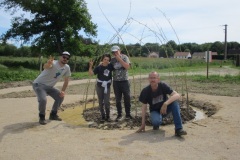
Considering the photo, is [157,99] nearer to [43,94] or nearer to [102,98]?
[102,98]

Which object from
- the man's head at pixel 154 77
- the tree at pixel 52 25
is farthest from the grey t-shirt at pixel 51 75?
the tree at pixel 52 25

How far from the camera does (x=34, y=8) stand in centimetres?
2236

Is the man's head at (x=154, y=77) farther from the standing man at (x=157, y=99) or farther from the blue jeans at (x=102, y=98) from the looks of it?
the blue jeans at (x=102, y=98)

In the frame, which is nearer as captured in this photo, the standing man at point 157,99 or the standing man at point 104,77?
the standing man at point 157,99

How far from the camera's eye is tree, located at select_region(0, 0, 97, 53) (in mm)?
22953

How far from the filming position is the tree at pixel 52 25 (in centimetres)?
2295

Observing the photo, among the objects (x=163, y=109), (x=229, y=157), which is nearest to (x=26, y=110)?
(x=163, y=109)

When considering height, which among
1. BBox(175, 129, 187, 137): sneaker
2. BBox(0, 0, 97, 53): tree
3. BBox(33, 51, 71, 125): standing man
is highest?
BBox(0, 0, 97, 53): tree

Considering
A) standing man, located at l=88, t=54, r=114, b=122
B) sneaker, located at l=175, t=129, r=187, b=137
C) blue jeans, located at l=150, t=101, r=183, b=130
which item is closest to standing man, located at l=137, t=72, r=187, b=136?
blue jeans, located at l=150, t=101, r=183, b=130

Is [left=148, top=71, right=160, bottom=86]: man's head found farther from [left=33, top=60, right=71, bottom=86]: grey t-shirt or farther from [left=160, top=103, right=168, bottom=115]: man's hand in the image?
[left=33, top=60, right=71, bottom=86]: grey t-shirt

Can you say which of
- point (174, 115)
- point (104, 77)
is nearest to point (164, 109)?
point (174, 115)

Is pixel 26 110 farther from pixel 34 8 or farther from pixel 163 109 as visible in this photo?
pixel 34 8

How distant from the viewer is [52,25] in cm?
2367

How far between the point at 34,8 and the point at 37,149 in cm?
1963
